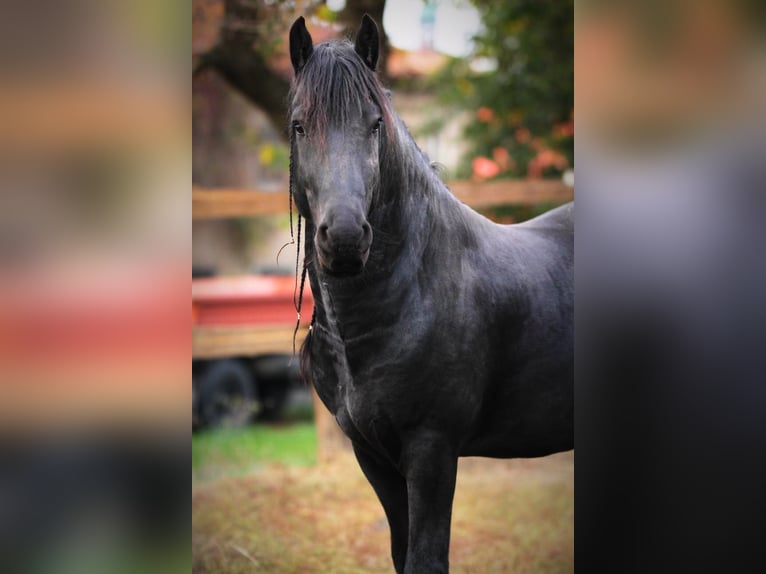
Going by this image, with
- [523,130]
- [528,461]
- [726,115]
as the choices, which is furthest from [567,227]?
[523,130]

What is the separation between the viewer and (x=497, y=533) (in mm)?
4301

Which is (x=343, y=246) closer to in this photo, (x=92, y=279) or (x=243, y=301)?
(x=92, y=279)

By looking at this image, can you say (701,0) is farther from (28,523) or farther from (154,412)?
(28,523)

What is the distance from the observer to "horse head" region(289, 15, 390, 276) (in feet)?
6.10

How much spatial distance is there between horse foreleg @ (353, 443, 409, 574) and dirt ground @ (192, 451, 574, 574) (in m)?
1.29

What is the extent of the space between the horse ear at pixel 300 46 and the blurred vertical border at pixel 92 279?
0.79 metres

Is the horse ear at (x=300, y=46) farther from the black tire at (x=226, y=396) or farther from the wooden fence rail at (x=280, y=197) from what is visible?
the black tire at (x=226, y=396)

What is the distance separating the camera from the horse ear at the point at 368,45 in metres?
2.09

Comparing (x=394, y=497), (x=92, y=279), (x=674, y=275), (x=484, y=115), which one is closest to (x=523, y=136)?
(x=484, y=115)

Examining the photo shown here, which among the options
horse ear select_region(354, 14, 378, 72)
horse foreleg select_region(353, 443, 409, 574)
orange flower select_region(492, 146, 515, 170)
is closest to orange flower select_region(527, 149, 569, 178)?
orange flower select_region(492, 146, 515, 170)

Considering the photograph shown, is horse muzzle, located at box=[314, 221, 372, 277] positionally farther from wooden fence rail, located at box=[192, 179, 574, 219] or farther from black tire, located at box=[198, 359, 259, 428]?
black tire, located at box=[198, 359, 259, 428]

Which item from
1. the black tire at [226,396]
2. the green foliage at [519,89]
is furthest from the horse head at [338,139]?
the black tire at [226,396]

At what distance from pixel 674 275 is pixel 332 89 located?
1.13 metres

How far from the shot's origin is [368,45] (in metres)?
2.11
